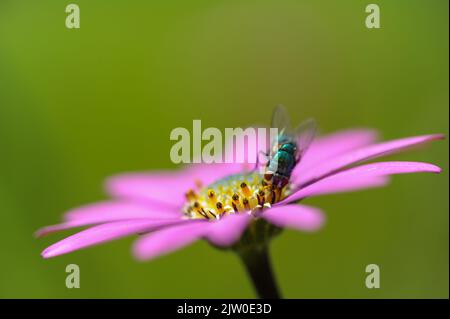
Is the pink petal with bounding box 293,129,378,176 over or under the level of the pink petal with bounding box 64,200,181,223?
over

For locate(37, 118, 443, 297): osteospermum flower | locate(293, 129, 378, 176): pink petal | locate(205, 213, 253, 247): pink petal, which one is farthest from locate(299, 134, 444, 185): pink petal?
locate(205, 213, 253, 247): pink petal

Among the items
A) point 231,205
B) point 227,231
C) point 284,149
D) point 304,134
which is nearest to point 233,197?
point 231,205

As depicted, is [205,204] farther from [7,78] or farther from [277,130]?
[7,78]

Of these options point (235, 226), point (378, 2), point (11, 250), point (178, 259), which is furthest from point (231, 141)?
point (235, 226)

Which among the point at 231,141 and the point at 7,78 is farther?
the point at 7,78

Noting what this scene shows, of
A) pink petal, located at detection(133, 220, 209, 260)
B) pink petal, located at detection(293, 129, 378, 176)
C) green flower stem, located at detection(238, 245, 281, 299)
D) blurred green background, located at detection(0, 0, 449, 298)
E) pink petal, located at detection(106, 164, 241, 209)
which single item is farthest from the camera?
blurred green background, located at detection(0, 0, 449, 298)

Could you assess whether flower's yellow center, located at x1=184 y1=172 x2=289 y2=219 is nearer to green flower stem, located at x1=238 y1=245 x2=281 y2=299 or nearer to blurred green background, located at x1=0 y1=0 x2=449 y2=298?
green flower stem, located at x1=238 y1=245 x2=281 y2=299
